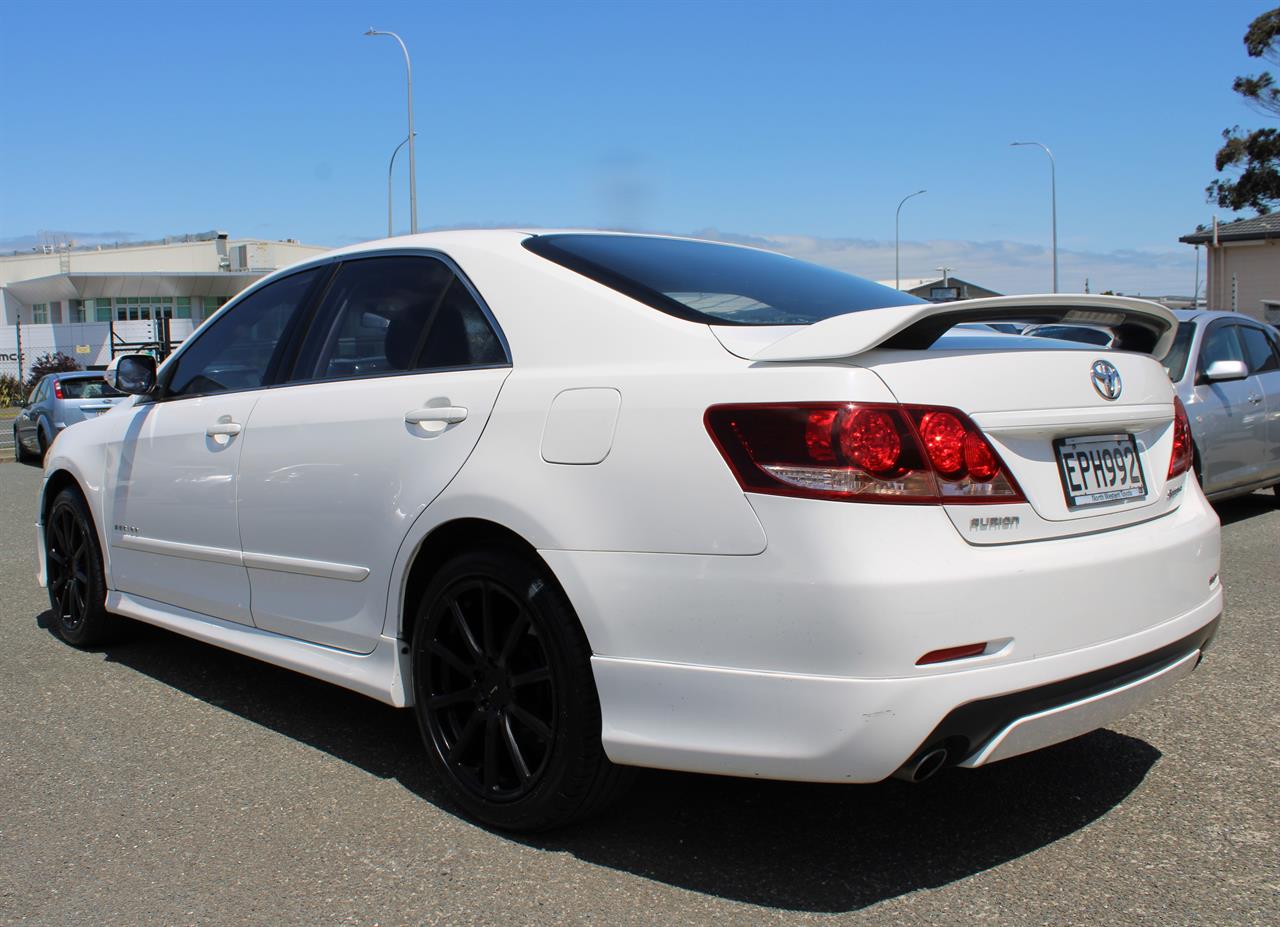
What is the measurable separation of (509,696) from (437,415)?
2.59 feet

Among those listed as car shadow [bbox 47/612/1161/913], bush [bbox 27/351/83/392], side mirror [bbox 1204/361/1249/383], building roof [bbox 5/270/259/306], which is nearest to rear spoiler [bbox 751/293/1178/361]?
car shadow [bbox 47/612/1161/913]

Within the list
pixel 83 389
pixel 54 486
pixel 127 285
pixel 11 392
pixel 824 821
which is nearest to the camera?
pixel 824 821

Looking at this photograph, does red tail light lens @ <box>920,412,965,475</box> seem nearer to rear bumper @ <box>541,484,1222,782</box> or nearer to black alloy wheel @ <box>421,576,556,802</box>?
rear bumper @ <box>541,484,1222,782</box>

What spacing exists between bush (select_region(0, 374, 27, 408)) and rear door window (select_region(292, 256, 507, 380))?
4404 cm

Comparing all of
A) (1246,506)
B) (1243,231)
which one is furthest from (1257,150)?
(1246,506)

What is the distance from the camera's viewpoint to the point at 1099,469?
2.85 m

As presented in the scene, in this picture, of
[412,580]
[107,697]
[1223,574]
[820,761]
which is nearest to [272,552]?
[412,580]

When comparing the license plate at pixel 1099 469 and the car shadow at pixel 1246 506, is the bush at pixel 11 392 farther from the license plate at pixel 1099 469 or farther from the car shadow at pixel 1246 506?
the license plate at pixel 1099 469

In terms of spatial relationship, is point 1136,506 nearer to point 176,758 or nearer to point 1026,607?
point 1026,607

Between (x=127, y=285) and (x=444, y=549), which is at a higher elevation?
(x=127, y=285)

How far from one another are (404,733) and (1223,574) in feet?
15.1

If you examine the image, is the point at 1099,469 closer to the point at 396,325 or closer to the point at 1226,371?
the point at 396,325

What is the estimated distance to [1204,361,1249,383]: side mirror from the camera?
7.14 m

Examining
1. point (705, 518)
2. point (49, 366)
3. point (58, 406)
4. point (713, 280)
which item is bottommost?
point (49, 366)
